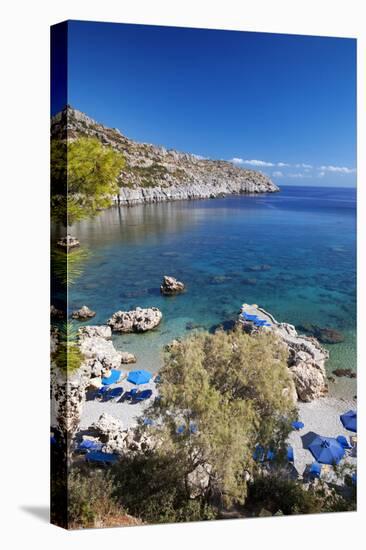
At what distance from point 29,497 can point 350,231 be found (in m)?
7.01

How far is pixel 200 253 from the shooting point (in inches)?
438

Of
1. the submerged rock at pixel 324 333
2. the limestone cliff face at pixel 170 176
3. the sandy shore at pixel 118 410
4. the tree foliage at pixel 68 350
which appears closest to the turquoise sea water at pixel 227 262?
the submerged rock at pixel 324 333

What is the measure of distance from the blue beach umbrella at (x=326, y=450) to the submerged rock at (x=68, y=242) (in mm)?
4990

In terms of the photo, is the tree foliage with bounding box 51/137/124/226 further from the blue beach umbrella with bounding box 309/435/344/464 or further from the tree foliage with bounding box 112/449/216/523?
the blue beach umbrella with bounding box 309/435/344/464

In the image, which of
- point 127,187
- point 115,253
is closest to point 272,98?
point 127,187

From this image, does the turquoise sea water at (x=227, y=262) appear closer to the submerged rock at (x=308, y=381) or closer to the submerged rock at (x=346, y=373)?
the submerged rock at (x=346, y=373)

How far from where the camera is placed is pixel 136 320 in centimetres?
1112

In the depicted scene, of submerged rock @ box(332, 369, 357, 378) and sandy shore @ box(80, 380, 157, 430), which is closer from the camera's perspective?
sandy shore @ box(80, 380, 157, 430)

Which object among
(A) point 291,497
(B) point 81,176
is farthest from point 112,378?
(A) point 291,497

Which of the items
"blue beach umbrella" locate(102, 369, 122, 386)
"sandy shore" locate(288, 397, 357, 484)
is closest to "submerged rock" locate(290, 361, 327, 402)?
"sandy shore" locate(288, 397, 357, 484)

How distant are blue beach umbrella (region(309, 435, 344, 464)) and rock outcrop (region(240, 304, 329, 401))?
75 cm

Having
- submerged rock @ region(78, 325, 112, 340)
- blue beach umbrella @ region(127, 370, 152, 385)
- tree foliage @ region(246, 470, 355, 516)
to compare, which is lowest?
tree foliage @ region(246, 470, 355, 516)

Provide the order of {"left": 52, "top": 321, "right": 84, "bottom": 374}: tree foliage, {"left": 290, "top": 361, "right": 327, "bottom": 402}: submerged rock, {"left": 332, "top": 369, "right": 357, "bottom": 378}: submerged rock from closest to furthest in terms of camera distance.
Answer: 1. {"left": 52, "top": 321, "right": 84, "bottom": 374}: tree foliage
2. {"left": 290, "top": 361, "right": 327, "bottom": 402}: submerged rock
3. {"left": 332, "top": 369, "right": 357, "bottom": 378}: submerged rock

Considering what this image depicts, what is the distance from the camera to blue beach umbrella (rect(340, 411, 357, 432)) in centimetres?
1187
